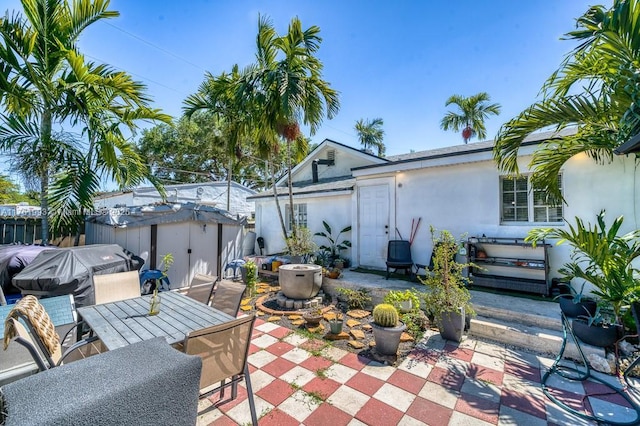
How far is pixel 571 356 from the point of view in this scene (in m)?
4.00

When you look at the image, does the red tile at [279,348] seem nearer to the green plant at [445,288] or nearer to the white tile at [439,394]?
the white tile at [439,394]

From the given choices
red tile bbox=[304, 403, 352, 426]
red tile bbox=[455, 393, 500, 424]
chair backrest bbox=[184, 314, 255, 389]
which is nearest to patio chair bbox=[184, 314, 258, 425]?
chair backrest bbox=[184, 314, 255, 389]

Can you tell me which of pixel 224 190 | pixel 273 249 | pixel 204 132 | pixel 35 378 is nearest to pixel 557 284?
pixel 35 378

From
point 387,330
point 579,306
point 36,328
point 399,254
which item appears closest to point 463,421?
point 387,330

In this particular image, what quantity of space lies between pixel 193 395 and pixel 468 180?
7603mm

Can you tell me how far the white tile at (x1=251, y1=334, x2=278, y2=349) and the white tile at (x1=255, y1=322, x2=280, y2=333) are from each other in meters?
0.26

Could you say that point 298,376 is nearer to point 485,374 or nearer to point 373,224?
point 485,374

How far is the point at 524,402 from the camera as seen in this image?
3.05m

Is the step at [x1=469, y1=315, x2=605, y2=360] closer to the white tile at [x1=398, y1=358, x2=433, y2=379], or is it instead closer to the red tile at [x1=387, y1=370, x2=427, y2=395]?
the white tile at [x1=398, y1=358, x2=433, y2=379]

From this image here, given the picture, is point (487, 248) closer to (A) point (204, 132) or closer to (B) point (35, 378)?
(B) point (35, 378)

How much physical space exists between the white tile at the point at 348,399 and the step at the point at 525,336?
2.85m

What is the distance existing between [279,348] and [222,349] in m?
2.13

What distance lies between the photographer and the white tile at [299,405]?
2879mm

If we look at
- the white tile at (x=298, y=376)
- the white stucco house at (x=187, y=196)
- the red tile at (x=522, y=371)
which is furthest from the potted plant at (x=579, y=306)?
the white stucco house at (x=187, y=196)
